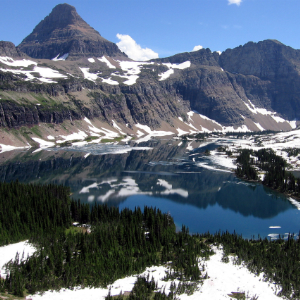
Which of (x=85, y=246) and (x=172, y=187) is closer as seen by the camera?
(x=85, y=246)

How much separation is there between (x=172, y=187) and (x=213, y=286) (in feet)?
188

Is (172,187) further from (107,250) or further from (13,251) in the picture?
(13,251)

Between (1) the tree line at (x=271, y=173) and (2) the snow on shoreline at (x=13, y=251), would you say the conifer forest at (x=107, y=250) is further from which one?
(1) the tree line at (x=271, y=173)

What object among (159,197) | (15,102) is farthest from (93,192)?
(15,102)

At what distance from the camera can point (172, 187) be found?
90000 mm

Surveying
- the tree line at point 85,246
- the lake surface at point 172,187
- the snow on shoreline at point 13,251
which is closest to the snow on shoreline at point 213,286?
the tree line at point 85,246

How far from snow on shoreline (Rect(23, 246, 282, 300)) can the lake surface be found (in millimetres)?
18482

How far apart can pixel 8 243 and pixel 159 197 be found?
43933 mm

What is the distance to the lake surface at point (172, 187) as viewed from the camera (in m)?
62.9

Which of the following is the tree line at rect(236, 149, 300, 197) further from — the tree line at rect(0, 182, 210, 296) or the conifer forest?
the tree line at rect(0, 182, 210, 296)

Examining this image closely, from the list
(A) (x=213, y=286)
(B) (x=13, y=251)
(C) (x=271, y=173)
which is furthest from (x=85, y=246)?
(C) (x=271, y=173)

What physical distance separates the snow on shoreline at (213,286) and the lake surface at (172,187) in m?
18.5

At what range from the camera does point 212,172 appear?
111 meters

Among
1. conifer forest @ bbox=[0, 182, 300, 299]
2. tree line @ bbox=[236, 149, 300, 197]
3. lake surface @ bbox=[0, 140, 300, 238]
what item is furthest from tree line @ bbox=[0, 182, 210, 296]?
tree line @ bbox=[236, 149, 300, 197]
